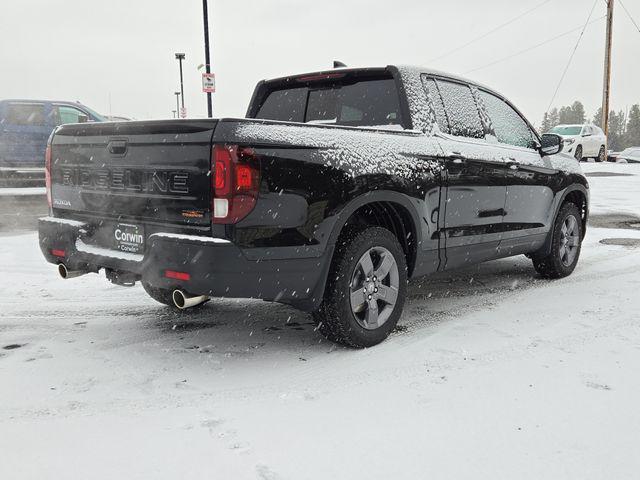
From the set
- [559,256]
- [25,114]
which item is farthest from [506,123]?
[25,114]

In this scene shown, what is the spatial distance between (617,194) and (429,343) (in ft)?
39.6

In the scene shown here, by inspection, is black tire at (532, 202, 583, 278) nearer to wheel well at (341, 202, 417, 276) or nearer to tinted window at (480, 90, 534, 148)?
tinted window at (480, 90, 534, 148)

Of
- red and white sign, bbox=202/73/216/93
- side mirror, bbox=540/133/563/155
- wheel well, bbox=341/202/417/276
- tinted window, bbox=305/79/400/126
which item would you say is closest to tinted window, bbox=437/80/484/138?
tinted window, bbox=305/79/400/126

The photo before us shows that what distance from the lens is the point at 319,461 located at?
2.41 m

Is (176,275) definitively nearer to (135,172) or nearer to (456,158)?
(135,172)

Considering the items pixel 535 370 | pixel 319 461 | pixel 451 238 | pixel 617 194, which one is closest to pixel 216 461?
pixel 319 461

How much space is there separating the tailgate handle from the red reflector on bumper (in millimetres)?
833

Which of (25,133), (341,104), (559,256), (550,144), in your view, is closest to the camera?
(341,104)

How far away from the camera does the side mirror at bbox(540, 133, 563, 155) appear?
5.59 meters

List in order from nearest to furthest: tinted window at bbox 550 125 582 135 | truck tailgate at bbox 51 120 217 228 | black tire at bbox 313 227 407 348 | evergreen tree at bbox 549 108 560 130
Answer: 1. truck tailgate at bbox 51 120 217 228
2. black tire at bbox 313 227 407 348
3. tinted window at bbox 550 125 582 135
4. evergreen tree at bbox 549 108 560 130

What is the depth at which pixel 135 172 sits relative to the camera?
11.3 ft

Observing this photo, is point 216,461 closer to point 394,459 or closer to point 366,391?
point 394,459

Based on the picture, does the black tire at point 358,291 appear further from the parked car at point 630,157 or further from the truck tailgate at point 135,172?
the parked car at point 630,157

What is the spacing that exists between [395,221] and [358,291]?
651 mm
